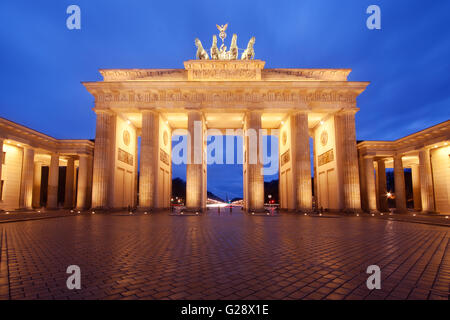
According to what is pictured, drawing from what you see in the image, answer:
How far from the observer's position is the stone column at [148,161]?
1053 inches

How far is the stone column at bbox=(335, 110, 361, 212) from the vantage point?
2633 centimetres

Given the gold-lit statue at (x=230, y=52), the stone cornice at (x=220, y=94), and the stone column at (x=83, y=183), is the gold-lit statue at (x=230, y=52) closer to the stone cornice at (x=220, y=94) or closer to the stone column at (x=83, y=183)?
the stone cornice at (x=220, y=94)

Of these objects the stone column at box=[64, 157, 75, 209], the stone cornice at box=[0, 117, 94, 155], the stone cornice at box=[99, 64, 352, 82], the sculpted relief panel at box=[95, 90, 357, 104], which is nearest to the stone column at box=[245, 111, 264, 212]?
the sculpted relief panel at box=[95, 90, 357, 104]

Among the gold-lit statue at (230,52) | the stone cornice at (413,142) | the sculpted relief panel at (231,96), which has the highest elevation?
the gold-lit statue at (230,52)

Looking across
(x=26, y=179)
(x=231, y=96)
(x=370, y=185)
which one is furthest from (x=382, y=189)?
(x=26, y=179)

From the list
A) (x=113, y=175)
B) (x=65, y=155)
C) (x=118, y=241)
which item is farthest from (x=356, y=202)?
(x=65, y=155)

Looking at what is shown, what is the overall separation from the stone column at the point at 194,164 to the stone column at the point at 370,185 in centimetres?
1921

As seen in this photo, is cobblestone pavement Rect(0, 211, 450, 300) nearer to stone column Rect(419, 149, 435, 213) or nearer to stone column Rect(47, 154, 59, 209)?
stone column Rect(419, 149, 435, 213)

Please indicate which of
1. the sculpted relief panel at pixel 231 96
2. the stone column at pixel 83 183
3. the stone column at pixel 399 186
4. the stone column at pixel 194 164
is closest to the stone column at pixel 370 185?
the stone column at pixel 399 186

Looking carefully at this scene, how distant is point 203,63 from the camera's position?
1141 inches

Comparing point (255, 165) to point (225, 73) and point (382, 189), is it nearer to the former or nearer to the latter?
point (225, 73)

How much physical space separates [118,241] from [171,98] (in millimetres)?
22564

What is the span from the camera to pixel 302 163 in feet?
87.6

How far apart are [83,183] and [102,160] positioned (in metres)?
5.38
